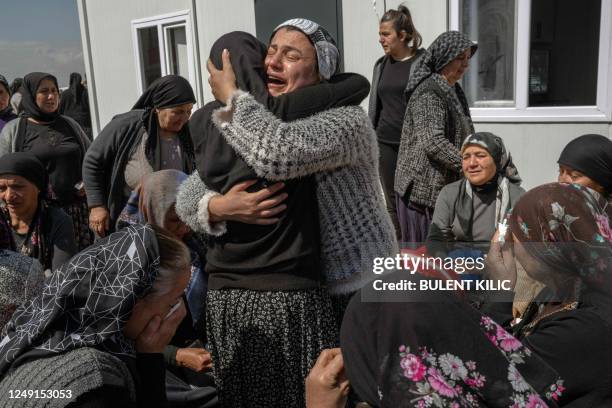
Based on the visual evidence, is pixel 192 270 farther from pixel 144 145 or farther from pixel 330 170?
pixel 144 145

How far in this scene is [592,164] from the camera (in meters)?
2.82

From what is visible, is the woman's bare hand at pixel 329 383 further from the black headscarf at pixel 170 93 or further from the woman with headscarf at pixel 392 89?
the woman with headscarf at pixel 392 89

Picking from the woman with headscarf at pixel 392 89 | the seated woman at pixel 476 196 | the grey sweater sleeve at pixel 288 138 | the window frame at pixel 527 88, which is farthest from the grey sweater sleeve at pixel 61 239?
the window frame at pixel 527 88

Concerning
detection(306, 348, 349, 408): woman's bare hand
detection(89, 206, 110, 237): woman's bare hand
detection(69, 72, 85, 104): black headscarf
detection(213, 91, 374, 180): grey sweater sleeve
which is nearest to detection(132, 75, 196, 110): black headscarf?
detection(89, 206, 110, 237): woman's bare hand

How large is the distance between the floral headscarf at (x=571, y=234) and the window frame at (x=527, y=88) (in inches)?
143

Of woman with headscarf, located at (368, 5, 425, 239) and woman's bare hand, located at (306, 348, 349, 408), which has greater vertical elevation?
woman with headscarf, located at (368, 5, 425, 239)

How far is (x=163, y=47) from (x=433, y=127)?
5388 mm

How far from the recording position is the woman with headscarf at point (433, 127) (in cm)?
348

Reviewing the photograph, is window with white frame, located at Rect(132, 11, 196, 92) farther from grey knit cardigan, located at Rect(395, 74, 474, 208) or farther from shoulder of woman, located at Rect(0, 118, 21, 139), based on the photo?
grey knit cardigan, located at Rect(395, 74, 474, 208)

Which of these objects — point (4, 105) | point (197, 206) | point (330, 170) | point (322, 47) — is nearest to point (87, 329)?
point (197, 206)

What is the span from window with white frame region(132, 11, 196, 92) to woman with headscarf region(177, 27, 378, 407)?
19.5 ft

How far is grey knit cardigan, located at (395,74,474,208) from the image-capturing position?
3.47 m

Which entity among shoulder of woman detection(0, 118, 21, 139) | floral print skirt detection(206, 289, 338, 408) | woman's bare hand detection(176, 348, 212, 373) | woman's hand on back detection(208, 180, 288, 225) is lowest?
woman's bare hand detection(176, 348, 212, 373)

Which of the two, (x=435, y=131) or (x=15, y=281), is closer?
(x=15, y=281)
